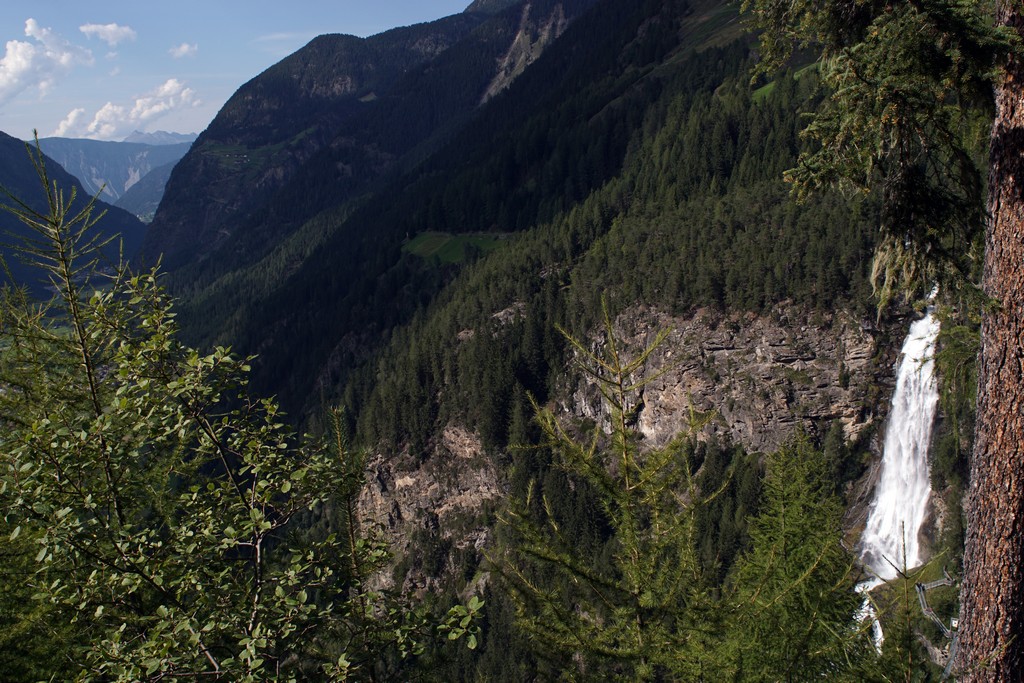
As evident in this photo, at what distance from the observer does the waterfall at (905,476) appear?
72500 mm

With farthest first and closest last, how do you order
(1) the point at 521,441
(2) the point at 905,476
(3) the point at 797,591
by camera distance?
1. (2) the point at 905,476
2. (1) the point at 521,441
3. (3) the point at 797,591

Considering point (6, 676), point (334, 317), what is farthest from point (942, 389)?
point (334, 317)

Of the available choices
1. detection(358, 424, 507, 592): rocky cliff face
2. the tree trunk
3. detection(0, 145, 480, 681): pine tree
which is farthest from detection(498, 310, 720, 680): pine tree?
detection(358, 424, 507, 592): rocky cliff face

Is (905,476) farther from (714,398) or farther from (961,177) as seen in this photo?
(961,177)

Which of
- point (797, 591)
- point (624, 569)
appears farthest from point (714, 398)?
point (624, 569)

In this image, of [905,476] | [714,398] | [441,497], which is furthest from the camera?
[441,497]

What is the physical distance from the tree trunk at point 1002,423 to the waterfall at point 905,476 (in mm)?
70376

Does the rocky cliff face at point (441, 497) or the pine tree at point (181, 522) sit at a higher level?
the pine tree at point (181, 522)

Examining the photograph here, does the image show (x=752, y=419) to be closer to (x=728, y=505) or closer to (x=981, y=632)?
(x=728, y=505)

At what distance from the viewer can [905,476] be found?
77500 millimetres

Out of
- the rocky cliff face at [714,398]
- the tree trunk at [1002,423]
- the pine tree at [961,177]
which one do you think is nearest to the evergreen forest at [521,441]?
the pine tree at [961,177]

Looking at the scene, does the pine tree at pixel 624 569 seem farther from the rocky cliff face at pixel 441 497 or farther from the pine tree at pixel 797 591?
the rocky cliff face at pixel 441 497

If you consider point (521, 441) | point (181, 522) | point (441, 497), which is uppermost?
point (181, 522)

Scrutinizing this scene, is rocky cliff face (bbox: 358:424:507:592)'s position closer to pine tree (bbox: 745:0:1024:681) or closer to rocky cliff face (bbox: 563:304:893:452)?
rocky cliff face (bbox: 563:304:893:452)
